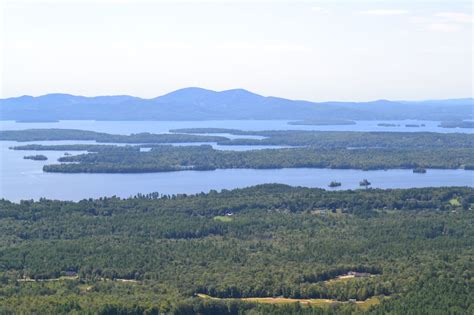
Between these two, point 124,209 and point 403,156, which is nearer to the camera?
point 124,209

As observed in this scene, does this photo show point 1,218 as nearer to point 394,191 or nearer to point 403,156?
point 394,191

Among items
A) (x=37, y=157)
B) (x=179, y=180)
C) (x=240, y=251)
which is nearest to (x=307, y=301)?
(x=240, y=251)

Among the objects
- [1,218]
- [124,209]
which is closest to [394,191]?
[124,209]

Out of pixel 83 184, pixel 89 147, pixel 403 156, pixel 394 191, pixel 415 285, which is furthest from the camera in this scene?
pixel 89 147

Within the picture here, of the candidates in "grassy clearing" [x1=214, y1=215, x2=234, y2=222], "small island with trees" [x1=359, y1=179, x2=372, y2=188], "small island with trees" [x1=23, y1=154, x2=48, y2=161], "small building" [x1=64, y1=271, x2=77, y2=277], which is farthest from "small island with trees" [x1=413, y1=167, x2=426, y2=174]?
"small building" [x1=64, y1=271, x2=77, y2=277]

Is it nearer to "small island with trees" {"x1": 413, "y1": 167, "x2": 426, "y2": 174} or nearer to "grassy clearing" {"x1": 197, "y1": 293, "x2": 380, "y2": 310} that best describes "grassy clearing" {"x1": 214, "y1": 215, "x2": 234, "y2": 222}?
"grassy clearing" {"x1": 197, "y1": 293, "x2": 380, "y2": 310}

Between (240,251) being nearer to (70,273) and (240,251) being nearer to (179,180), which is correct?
(70,273)

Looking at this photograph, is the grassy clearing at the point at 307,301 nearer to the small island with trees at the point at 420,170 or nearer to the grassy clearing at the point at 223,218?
the grassy clearing at the point at 223,218

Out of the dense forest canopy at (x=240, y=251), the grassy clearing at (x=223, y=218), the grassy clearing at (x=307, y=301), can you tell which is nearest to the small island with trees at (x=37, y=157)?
the dense forest canopy at (x=240, y=251)

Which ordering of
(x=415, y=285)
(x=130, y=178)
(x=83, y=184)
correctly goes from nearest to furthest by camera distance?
(x=415, y=285) → (x=83, y=184) → (x=130, y=178)
